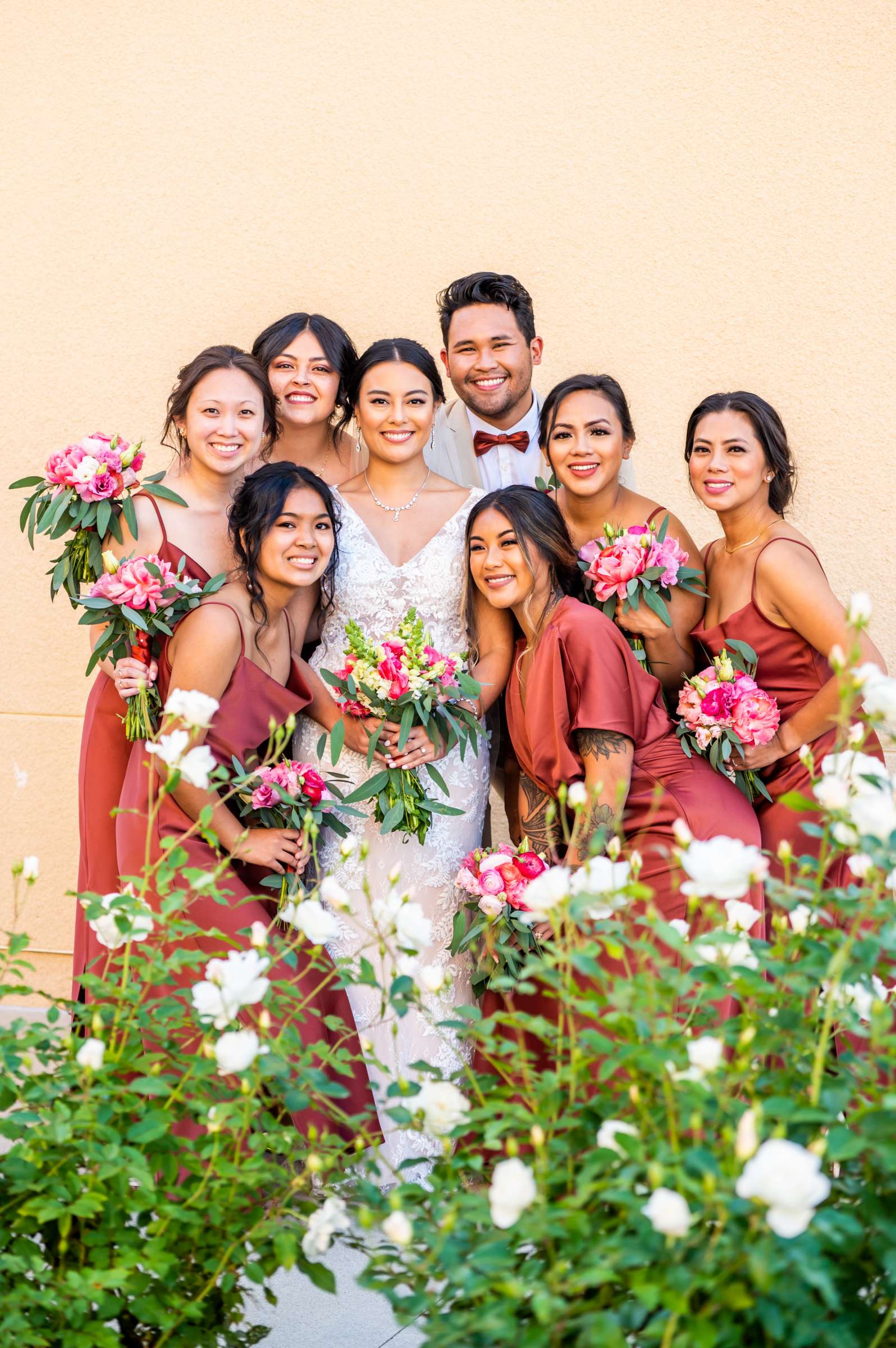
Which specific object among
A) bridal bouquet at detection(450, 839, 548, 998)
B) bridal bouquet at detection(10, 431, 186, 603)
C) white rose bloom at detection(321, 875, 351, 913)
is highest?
bridal bouquet at detection(10, 431, 186, 603)

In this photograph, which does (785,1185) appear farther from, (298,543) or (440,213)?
(440,213)

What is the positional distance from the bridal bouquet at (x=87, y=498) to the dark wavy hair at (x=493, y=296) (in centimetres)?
142

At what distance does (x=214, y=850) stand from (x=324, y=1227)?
6.13 feet

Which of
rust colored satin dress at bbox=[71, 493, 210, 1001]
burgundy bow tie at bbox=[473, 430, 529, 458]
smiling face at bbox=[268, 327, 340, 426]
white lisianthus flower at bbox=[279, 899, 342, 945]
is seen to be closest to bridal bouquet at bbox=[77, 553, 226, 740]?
rust colored satin dress at bbox=[71, 493, 210, 1001]

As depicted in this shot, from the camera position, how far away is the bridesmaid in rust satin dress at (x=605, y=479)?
396 centimetres

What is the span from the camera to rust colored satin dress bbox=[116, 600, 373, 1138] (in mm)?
3523

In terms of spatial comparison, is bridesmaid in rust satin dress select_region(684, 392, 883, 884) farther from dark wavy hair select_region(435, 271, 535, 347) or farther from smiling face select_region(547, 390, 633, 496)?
dark wavy hair select_region(435, 271, 535, 347)

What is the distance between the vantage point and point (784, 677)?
154 inches

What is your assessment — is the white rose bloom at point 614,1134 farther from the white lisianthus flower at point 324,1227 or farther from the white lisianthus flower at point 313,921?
the white lisianthus flower at point 313,921

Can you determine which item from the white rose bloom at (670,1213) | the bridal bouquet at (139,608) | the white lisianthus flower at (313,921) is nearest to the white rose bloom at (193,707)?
the white lisianthus flower at (313,921)

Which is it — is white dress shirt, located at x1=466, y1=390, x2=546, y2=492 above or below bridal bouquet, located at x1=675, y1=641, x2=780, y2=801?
above

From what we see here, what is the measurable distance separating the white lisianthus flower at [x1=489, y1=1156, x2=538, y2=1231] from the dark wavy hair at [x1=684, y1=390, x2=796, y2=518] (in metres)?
2.99

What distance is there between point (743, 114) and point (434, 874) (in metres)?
3.40

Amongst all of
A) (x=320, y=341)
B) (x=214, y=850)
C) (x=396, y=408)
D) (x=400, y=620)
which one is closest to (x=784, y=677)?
(x=400, y=620)
